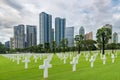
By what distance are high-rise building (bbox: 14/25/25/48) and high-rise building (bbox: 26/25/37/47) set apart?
581 cm

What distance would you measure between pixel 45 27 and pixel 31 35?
22659mm

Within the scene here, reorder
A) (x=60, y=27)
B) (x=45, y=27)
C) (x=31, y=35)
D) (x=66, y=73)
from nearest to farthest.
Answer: (x=66, y=73), (x=45, y=27), (x=60, y=27), (x=31, y=35)

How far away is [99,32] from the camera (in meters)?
50.8

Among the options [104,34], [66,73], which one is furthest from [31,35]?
[66,73]

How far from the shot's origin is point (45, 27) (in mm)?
165250

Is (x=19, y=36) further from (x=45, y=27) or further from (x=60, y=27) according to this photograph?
(x=60, y=27)

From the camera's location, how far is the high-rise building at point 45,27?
157 meters

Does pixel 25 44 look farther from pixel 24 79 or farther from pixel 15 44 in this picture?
pixel 24 79

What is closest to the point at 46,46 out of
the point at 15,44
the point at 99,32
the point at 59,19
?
the point at 99,32

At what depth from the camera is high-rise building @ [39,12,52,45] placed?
15662 cm

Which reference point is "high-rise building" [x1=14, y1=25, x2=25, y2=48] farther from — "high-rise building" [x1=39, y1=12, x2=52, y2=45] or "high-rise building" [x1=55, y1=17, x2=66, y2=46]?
"high-rise building" [x1=55, y1=17, x2=66, y2=46]

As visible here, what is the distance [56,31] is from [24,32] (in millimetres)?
43071

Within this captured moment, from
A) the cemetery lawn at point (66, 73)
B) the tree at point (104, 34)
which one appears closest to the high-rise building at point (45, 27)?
the tree at point (104, 34)

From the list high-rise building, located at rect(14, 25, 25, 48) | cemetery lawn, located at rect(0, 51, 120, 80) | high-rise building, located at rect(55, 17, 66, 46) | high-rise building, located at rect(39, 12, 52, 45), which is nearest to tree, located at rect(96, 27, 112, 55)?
cemetery lawn, located at rect(0, 51, 120, 80)
